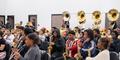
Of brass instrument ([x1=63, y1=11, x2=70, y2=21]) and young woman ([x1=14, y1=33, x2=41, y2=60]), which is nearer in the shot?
young woman ([x1=14, y1=33, x2=41, y2=60])

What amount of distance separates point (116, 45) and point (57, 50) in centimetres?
172

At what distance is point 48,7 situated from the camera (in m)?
18.8

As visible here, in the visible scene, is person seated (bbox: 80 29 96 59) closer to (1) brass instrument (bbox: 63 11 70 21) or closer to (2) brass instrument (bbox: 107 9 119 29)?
(2) brass instrument (bbox: 107 9 119 29)

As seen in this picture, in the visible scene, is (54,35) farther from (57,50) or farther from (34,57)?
(34,57)

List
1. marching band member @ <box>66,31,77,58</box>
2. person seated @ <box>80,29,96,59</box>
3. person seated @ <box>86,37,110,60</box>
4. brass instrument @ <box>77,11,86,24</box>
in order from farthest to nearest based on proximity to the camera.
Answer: brass instrument @ <box>77,11,86,24</box>
marching band member @ <box>66,31,77,58</box>
person seated @ <box>80,29,96,59</box>
person seated @ <box>86,37,110,60</box>

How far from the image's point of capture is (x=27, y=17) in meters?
20.3

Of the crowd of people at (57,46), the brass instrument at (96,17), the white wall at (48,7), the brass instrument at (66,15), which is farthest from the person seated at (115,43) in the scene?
the brass instrument at (66,15)

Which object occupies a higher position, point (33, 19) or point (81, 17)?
point (81, 17)

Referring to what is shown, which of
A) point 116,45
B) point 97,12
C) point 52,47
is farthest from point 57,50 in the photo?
point 97,12

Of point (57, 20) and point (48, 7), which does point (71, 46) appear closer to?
point (57, 20)

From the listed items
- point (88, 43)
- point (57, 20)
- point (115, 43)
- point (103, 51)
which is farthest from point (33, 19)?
point (103, 51)

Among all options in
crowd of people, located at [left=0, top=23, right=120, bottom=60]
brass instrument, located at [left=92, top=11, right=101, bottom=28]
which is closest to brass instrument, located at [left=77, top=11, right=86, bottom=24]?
brass instrument, located at [left=92, top=11, right=101, bottom=28]

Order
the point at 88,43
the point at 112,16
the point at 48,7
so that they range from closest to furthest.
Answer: the point at 88,43 → the point at 112,16 → the point at 48,7

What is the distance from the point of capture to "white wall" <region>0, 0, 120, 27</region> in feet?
52.5
